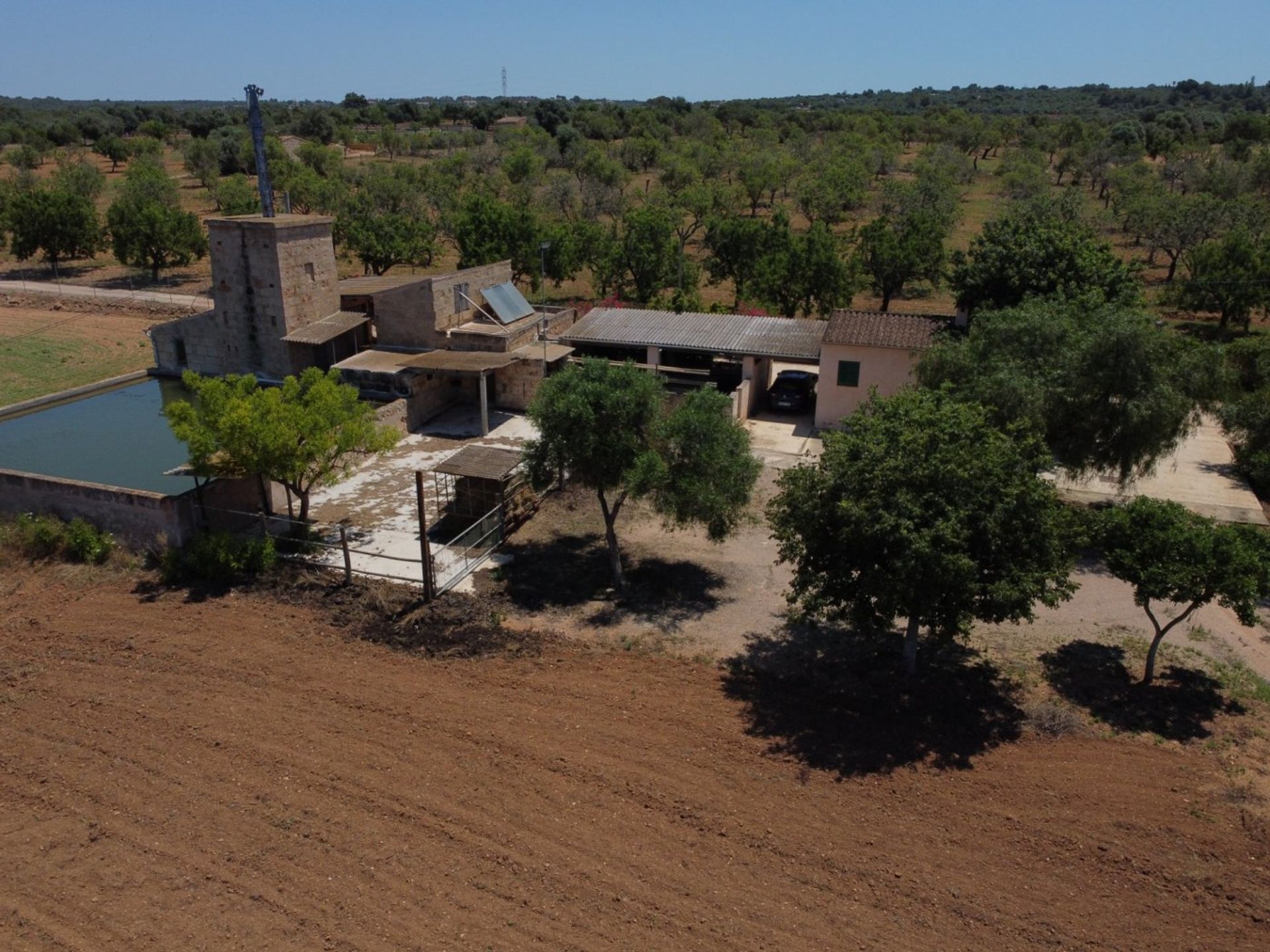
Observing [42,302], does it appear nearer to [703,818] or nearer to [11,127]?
[703,818]

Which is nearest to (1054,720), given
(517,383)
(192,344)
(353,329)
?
(517,383)

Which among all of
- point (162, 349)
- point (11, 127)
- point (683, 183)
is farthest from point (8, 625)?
point (11, 127)

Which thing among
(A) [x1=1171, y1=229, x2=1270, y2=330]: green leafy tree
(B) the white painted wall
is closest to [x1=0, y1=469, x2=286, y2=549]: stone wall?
(B) the white painted wall

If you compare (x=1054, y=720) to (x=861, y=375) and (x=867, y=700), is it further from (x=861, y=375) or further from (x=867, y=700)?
(x=861, y=375)

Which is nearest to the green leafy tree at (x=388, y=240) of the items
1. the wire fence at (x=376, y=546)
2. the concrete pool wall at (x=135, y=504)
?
the concrete pool wall at (x=135, y=504)

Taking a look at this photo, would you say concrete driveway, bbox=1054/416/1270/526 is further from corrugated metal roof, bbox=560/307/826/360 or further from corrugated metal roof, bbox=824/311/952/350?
corrugated metal roof, bbox=560/307/826/360

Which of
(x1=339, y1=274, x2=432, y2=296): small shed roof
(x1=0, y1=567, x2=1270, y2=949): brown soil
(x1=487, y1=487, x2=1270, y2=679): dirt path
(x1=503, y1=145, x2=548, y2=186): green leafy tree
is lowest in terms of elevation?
(x1=0, y1=567, x2=1270, y2=949): brown soil
